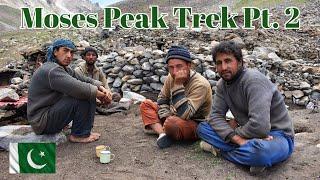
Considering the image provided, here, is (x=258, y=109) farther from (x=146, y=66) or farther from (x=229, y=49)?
(x=146, y=66)

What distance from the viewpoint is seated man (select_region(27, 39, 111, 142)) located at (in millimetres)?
5273

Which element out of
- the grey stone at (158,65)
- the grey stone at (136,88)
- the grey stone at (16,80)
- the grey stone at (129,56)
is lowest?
the grey stone at (136,88)

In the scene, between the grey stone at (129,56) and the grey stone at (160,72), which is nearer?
the grey stone at (160,72)

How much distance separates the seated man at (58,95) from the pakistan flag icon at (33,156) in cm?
143

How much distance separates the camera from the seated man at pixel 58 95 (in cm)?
527

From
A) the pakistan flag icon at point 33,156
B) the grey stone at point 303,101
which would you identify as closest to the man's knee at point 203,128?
the pakistan flag icon at point 33,156

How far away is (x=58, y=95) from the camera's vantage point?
551cm

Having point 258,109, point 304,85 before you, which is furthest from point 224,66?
point 304,85

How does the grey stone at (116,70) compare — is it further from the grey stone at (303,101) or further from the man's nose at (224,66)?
the man's nose at (224,66)

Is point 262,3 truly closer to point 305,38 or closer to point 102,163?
point 305,38

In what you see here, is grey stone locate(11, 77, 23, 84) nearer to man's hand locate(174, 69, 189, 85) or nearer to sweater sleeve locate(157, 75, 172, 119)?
sweater sleeve locate(157, 75, 172, 119)

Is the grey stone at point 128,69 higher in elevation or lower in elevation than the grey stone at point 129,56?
lower

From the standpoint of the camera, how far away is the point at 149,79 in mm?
9391

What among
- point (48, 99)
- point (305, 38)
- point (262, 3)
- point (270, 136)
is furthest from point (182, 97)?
point (262, 3)
